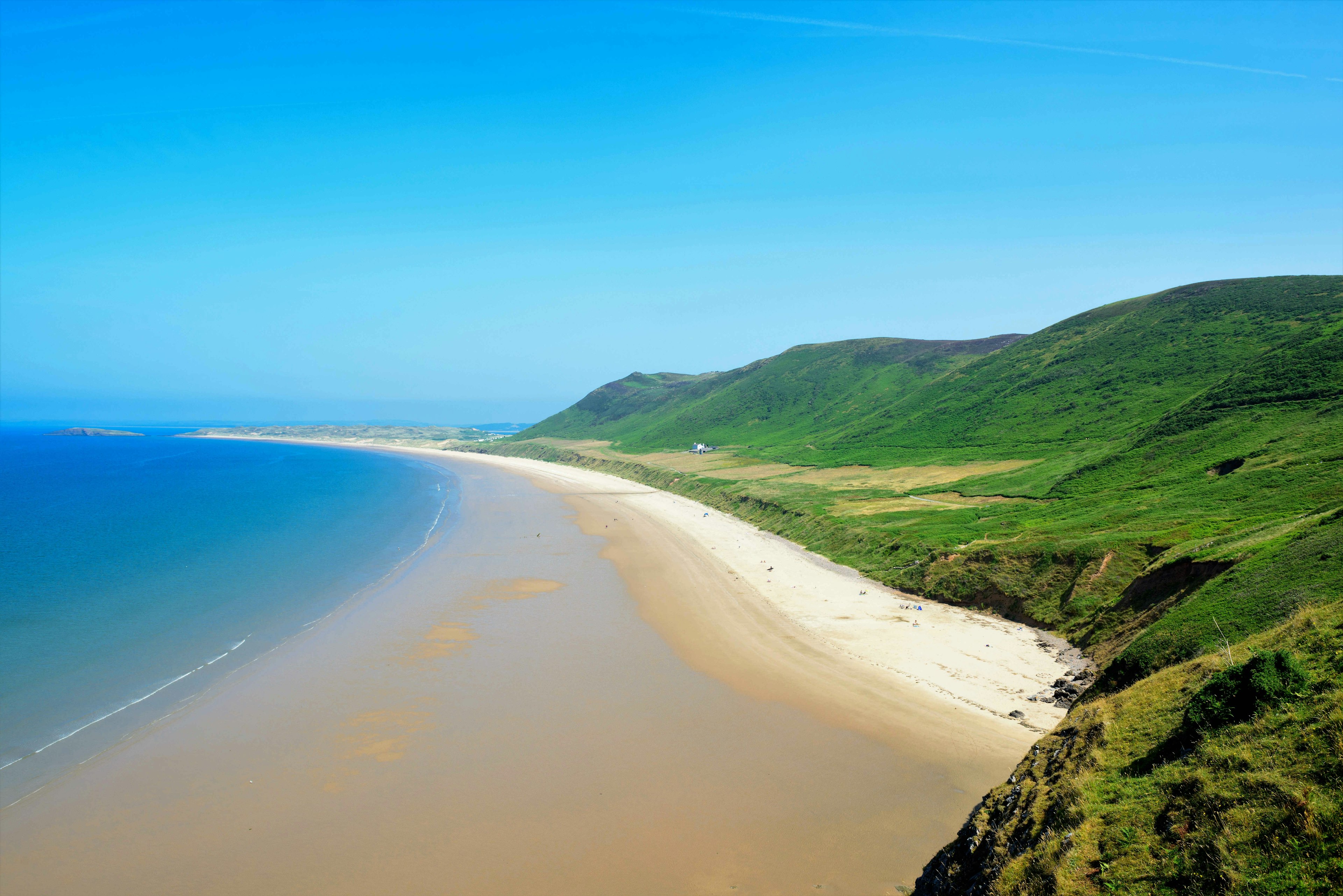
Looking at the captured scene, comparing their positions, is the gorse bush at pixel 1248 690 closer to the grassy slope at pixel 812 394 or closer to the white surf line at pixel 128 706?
the white surf line at pixel 128 706

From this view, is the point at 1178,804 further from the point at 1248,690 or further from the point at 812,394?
the point at 812,394

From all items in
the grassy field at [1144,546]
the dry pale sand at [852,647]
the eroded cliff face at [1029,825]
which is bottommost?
the dry pale sand at [852,647]

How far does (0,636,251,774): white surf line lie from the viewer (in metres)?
19.5

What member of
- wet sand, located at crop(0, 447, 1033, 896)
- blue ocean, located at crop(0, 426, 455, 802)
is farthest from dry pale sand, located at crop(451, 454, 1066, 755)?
blue ocean, located at crop(0, 426, 455, 802)

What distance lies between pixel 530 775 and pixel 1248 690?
1651cm

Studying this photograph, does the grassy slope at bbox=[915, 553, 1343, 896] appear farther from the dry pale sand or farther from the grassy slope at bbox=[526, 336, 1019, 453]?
the grassy slope at bbox=[526, 336, 1019, 453]

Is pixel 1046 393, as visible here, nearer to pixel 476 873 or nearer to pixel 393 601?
pixel 393 601

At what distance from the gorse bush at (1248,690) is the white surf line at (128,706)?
27606 millimetres

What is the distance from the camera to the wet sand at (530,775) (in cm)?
1459

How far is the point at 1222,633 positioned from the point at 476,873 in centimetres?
1880

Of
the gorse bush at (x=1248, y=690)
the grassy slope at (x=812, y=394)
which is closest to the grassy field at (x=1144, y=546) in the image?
the gorse bush at (x=1248, y=690)

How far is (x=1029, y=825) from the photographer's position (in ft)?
34.9

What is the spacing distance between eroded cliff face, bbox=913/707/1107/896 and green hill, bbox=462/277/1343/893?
6 centimetres

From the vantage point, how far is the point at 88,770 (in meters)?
18.8
